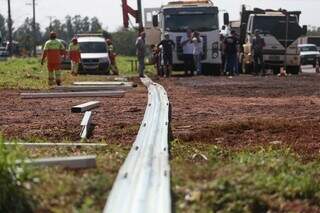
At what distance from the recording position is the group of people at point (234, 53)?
3051cm

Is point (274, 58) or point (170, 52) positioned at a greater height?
point (170, 52)

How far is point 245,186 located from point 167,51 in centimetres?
2459

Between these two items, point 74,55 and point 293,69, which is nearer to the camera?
point 74,55

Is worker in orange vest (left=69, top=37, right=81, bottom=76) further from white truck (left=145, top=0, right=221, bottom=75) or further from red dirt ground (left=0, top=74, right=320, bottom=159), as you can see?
red dirt ground (left=0, top=74, right=320, bottom=159)

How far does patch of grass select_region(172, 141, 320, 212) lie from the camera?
477 cm

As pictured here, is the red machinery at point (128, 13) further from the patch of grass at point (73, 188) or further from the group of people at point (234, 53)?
the patch of grass at point (73, 188)

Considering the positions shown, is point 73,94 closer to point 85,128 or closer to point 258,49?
point 85,128

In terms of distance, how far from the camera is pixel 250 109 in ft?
43.5

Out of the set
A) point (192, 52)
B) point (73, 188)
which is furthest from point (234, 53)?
point (73, 188)

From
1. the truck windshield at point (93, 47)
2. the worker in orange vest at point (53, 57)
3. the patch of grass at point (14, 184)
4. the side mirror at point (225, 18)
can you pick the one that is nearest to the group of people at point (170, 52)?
the side mirror at point (225, 18)

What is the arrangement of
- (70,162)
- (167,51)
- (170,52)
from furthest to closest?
1. (170,52)
2. (167,51)
3. (70,162)

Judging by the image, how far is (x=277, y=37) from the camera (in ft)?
109

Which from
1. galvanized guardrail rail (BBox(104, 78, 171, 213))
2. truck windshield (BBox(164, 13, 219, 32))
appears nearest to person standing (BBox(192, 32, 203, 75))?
truck windshield (BBox(164, 13, 219, 32))

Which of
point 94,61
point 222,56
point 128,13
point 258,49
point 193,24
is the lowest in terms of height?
point 94,61
